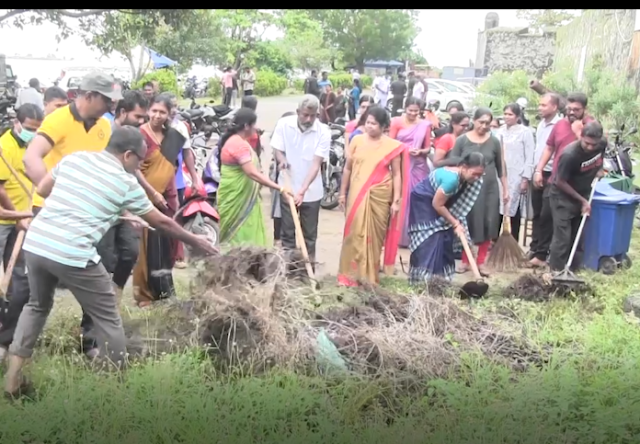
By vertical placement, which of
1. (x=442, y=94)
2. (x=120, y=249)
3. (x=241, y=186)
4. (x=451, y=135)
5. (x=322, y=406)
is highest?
(x=442, y=94)

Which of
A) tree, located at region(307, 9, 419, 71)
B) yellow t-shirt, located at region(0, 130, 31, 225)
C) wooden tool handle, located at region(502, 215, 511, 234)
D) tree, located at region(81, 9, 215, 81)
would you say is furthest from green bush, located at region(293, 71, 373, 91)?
yellow t-shirt, located at region(0, 130, 31, 225)

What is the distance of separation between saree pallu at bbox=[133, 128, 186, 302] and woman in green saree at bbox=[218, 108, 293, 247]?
458mm

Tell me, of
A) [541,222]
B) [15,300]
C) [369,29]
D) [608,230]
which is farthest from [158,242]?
[608,230]

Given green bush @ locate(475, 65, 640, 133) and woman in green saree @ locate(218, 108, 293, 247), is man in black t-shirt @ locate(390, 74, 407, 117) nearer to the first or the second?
green bush @ locate(475, 65, 640, 133)

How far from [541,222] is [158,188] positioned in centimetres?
365

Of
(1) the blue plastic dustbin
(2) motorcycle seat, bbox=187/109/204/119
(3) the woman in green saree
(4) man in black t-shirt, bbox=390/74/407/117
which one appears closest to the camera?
(3) the woman in green saree

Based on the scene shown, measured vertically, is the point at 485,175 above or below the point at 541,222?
above

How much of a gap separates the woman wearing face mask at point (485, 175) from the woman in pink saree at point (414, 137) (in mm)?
765

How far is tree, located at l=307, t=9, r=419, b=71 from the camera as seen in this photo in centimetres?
349

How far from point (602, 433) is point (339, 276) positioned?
2.87 meters

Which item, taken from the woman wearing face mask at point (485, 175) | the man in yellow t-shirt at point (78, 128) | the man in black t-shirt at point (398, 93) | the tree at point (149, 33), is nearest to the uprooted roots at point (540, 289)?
the woman wearing face mask at point (485, 175)

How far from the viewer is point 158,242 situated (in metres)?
5.28

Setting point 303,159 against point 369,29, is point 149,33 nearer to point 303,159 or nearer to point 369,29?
point 369,29

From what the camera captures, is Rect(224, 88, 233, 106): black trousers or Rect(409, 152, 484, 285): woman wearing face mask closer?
Rect(409, 152, 484, 285): woman wearing face mask
